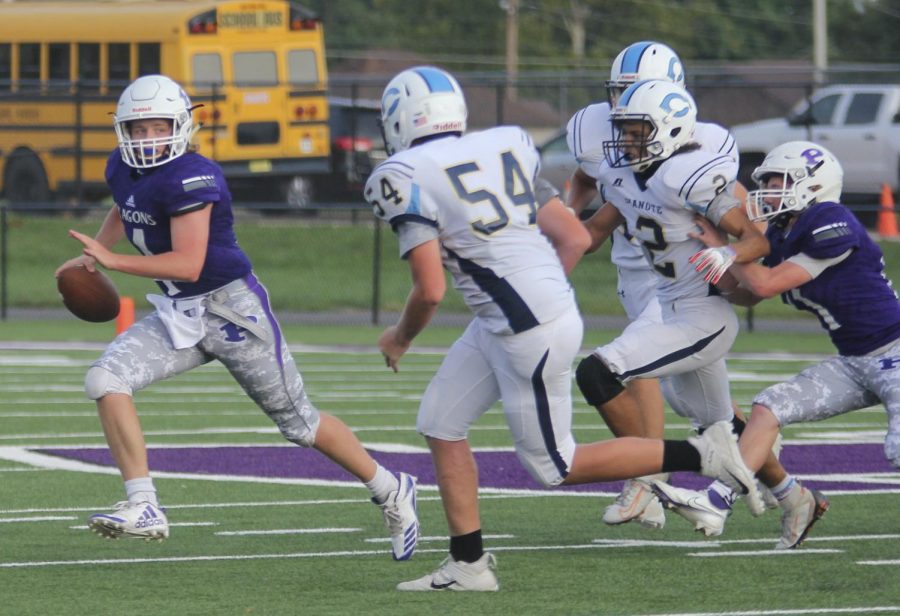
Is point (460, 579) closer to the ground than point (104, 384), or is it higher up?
closer to the ground

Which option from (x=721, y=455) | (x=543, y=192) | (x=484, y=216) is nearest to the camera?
(x=484, y=216)

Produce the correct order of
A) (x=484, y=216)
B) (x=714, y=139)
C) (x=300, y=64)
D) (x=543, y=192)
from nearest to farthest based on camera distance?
(x=484, y=216)
(x=543, y=192)
(x=714, y=139)
(x=300, y=64)

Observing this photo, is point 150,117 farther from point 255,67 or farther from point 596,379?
point 255,67

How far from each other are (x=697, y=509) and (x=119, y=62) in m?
18.2

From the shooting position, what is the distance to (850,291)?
6449mm

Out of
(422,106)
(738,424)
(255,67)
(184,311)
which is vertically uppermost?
(422,106)

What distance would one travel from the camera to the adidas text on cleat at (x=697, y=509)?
626 cm

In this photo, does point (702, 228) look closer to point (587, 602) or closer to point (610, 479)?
point (610, 479)

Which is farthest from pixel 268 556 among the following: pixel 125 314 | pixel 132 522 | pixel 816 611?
pixel 125 314

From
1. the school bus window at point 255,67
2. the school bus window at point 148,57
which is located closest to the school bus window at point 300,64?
the school bus window at point 255,67

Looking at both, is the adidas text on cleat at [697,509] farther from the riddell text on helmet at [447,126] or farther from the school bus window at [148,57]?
the school bus window at [148,57]

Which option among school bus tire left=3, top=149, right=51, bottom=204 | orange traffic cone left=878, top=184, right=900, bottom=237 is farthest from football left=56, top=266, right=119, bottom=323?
school bus tire left=3, top=149, right=51, bottom=204

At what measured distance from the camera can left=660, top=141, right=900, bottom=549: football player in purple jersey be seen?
20.9 ft

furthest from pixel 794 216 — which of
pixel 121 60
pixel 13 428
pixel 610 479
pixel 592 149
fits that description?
pixel 121 60
